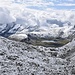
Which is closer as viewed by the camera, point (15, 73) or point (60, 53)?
point (15, 73)

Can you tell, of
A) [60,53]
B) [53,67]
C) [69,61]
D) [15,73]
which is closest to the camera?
[15,73]

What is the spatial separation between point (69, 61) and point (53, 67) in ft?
13.8

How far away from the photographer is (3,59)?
32938 millimetres

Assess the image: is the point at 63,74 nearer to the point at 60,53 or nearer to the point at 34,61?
the point at 34,61

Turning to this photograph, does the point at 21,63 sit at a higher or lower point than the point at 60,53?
higher

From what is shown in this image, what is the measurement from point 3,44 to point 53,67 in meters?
8.53

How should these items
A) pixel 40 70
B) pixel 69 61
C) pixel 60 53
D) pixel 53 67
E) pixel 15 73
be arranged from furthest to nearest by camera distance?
pixel 60 53
pixel 69 61
pixel 53 67
pixel 40 70
pixel 15 73

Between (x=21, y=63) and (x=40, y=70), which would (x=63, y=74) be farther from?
(x=21, y=63)

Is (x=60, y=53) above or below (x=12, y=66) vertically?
below

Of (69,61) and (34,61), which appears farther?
(69,61)

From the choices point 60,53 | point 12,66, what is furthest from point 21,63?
point 60,53

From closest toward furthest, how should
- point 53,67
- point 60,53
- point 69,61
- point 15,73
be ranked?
1. point 15,73
2. point 53,67
3. point 69,61
4. point 60,53

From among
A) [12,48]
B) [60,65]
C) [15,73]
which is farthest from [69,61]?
[15,73]

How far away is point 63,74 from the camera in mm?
32594
